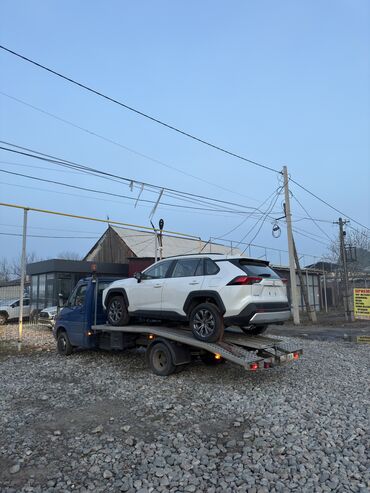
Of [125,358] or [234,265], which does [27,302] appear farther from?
[234,265]


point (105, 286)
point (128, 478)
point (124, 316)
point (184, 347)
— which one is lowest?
point (128, 478)

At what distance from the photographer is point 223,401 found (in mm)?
6715

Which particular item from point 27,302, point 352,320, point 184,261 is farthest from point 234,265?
point 27,302

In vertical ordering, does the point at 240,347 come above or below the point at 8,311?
below

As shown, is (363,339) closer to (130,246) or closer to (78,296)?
(78,296)

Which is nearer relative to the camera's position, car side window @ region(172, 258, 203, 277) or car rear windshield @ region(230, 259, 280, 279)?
car rear windshield @ region(230, 259, 280, 279)

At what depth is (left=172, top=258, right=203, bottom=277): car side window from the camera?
8.30m

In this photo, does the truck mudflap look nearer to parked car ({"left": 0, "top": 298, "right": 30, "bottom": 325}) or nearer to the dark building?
the dark building

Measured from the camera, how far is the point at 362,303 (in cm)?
1952

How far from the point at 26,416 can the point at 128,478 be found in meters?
2.67

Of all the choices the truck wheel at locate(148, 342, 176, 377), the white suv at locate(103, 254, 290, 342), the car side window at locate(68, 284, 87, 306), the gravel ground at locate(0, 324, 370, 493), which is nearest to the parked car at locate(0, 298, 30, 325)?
the car side window at locate(68, 284, 87, 306)

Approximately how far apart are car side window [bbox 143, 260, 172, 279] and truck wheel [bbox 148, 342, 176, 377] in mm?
1513

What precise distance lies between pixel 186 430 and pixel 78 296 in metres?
6.54

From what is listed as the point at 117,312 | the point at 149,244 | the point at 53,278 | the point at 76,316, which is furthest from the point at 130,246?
the point at 117,312
